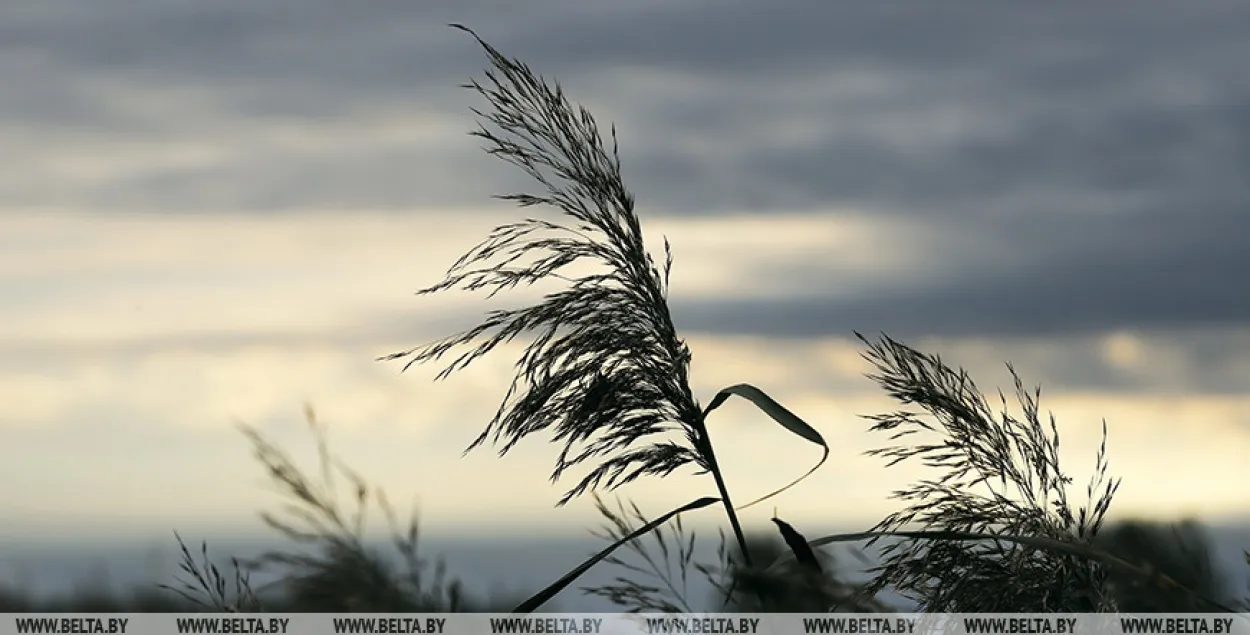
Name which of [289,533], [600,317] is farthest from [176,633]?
[600,317]

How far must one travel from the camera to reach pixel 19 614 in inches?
111

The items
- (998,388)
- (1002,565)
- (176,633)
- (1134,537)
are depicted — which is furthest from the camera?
(998,388)

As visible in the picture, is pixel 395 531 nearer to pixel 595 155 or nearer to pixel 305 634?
pixel 305 634

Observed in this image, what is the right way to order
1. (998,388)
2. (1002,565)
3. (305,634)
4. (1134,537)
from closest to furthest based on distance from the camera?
(305,634)
(1002,565)
(1134,537)
(998,388)

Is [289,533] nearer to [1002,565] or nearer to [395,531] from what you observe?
[395,531]

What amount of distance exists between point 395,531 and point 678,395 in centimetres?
123

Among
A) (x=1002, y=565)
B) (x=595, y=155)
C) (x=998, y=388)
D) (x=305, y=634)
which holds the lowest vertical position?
(x=305, y=634)

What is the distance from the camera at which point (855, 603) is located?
1.89 m

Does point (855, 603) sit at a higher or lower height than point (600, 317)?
lower

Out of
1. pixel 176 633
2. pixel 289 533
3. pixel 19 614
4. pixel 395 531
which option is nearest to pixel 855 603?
pixel 395 531

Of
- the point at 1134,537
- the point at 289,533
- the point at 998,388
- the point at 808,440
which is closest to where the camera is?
the point at 289,533

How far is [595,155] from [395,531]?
60.1 inches

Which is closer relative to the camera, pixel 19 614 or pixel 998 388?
pixel 19 614

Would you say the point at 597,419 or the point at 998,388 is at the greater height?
the point at 998,388
